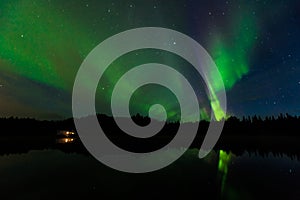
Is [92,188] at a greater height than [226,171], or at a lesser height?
lesser

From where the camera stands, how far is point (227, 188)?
41.3ft

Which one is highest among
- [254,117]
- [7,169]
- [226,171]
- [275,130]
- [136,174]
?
[254,117]

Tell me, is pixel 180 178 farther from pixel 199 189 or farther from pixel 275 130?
pixel 275 130

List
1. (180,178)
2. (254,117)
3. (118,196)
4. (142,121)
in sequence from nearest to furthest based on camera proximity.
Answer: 1. (118,196)
2. (180,178)
3. (254,117)
4. (142,121)

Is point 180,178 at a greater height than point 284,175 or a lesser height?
lesser

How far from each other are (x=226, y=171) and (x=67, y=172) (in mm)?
11535

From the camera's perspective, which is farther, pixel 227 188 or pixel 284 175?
pixel 284 175

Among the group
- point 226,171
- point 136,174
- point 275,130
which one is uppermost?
point 275,130

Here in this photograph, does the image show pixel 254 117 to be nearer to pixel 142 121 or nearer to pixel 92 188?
pixel 142 121

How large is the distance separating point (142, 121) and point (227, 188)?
165m

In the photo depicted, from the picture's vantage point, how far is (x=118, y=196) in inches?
455

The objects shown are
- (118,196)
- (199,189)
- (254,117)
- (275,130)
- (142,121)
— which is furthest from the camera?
(142,121)

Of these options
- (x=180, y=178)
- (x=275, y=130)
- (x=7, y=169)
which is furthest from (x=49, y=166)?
(x=275, y=130)

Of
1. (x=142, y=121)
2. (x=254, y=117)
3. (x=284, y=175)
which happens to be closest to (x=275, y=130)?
(x=254, y=117)
